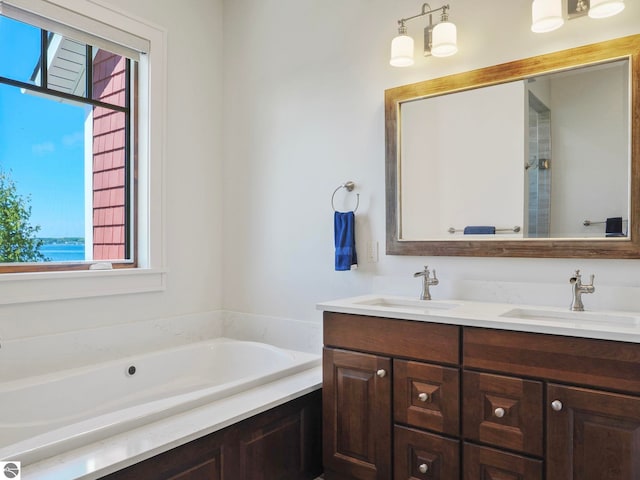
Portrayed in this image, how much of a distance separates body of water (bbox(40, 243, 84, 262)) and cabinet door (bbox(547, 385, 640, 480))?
2.49m

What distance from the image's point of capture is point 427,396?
1.84 metres

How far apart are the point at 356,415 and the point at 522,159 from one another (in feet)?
4.48

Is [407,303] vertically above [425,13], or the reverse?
[425,13]

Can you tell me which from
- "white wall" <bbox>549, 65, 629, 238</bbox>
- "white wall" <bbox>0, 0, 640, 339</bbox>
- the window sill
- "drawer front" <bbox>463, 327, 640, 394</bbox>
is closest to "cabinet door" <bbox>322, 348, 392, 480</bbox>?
"drawer front" <bbox>463, 327, 640, 394</bbox>

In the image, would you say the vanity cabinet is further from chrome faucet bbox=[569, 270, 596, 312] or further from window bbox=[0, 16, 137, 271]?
window bbox=[0, 16, 137, 271]

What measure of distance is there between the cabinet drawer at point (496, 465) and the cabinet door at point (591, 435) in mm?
61

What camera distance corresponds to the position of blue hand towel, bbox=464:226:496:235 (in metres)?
2.18

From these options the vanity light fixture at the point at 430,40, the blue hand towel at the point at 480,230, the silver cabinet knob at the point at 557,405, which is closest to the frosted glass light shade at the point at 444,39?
the vanity light fixture at the point at 430,40

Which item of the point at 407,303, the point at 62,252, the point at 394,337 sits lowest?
the point at 394,337

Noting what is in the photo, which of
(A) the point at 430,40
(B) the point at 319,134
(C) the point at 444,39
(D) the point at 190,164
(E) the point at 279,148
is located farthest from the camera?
(D) the point at 190,164

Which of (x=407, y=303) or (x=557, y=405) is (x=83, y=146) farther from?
(x=557, y=405)

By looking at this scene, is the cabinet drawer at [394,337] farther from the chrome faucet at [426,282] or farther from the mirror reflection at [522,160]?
the mirror reflection at [522,160]

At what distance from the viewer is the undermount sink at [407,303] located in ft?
7.08

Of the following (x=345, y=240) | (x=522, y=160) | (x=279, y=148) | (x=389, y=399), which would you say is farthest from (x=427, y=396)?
(x=279, y=148)
